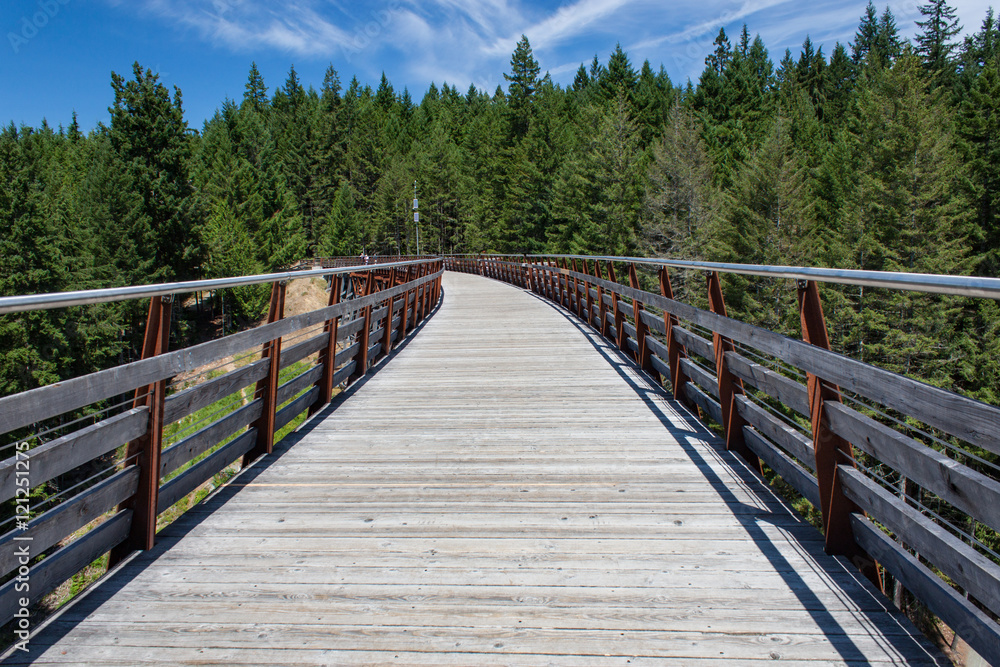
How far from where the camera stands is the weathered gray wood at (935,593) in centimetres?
183

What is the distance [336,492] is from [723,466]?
2459 millimetres

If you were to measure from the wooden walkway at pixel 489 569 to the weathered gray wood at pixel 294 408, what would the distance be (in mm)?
180

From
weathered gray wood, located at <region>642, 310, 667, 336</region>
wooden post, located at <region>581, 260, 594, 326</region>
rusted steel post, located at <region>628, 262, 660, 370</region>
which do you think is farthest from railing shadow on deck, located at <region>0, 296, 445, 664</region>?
wooden post, located at <region>581, 260, 594, 326</region>

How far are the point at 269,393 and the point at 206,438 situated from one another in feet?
2.70

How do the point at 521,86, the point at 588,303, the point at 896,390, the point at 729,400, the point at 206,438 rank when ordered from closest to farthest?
the point at 896,390 → the point at 206,438 → the point at 729,400 → the point at 588,303 → the point at 521,86

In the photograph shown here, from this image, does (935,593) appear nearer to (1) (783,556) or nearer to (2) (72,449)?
(1) (783,556)

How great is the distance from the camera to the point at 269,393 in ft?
14.3

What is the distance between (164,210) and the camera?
42812 millimetres

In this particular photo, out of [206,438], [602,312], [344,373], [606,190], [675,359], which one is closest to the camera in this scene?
[206,438]

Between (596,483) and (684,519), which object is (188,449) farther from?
(684,519)

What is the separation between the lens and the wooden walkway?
7.23ft

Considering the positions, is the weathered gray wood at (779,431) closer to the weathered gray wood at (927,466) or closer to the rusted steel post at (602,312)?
the weathered gray wood at (927,466)

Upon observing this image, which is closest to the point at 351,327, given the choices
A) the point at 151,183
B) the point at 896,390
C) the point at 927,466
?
the point at 896,390

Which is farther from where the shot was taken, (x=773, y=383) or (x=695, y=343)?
(x=695, y=343)
